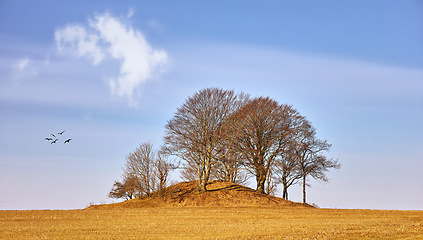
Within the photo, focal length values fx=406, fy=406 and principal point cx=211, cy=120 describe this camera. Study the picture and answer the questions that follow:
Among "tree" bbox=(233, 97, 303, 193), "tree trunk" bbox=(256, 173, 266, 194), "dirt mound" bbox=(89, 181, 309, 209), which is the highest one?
"tree" bbox=(233, 97, 303, 193)

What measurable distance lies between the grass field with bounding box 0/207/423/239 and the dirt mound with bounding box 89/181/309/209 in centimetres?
841

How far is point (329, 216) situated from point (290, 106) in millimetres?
19434

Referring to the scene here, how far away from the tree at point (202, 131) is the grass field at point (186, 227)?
39.1 ft

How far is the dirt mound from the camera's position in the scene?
1869 inches

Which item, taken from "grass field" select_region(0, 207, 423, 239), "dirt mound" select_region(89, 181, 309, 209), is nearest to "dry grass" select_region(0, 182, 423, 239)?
"grass field" select_region(0, 207, 423, 239)

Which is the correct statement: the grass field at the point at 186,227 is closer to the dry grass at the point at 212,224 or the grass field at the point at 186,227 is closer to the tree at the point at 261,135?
the dry grass at the point at 212,224

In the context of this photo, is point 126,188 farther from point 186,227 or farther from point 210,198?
point 186,227

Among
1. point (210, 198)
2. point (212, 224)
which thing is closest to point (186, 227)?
point (212, 224)

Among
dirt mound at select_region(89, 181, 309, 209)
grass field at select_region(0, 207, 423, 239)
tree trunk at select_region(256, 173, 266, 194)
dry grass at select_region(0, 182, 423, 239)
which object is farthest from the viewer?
tree trunk at select_region(256, 173, 266, 194)

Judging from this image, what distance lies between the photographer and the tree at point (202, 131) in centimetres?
5000

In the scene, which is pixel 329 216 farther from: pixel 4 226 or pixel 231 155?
pixel 4 226

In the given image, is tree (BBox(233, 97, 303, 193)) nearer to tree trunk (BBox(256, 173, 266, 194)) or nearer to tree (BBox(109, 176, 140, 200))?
tree trunk (BBox(256, 173, 266, 194))

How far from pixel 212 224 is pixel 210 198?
716 inches

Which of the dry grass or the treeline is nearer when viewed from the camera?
the dry grass
